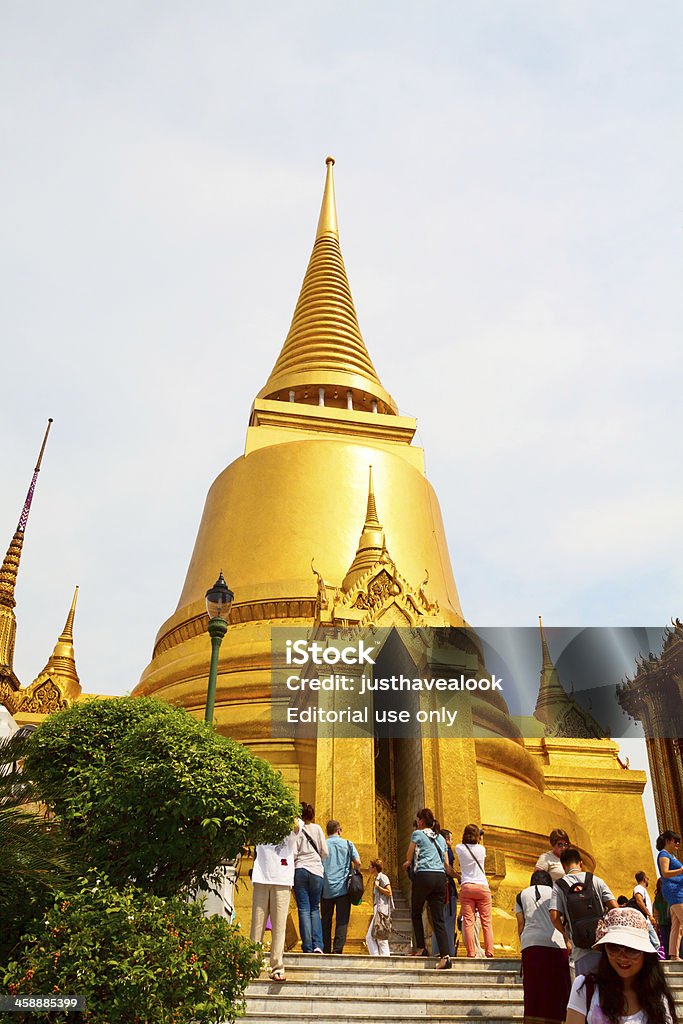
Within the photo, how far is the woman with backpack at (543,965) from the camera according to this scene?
16.6 ft

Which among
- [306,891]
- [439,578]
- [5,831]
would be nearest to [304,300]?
[439,578]

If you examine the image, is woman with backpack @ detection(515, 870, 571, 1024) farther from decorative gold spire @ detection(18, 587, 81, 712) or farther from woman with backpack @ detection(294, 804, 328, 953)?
decorative gold spire @ detection(18, 587, 81, 712)

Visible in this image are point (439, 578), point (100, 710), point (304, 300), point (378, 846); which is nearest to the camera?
point (100, 710)

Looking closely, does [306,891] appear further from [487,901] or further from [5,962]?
[5,962]

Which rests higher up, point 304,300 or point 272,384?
point 304,300

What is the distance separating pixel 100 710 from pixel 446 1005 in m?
3.11

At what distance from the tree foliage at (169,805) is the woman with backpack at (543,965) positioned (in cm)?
167

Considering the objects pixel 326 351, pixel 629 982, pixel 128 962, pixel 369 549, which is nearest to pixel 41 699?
pixel 369 549

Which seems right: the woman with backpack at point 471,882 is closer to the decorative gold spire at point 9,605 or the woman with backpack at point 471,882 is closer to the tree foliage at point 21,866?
the tree foliage at point 21,866

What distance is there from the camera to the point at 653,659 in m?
23.8

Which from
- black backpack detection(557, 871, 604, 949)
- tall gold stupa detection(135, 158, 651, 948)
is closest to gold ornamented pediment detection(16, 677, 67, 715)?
tall gold stupa detection(135, 158, 651, 948)

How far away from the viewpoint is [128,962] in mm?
4578

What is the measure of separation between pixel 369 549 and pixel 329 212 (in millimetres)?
18877

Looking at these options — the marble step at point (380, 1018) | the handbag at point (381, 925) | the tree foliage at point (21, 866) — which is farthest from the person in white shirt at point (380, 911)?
the tree foliage at point (21, 866)
